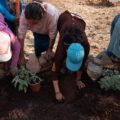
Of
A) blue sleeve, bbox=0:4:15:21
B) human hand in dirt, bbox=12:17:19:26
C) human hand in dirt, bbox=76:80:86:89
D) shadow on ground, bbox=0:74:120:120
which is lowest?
shadow on ground, bbox=0:74:120:120

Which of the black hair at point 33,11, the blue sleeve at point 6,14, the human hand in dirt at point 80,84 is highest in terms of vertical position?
A: the black hair at point 33,11

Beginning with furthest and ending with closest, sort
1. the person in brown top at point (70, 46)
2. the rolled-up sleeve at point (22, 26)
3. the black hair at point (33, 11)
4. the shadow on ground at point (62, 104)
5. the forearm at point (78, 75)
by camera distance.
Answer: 1. the forearm at point (78, 75)
2. the rolled-up sleeve at point (22, 26)
3. the shadow on ground at point (62, 104)
4. the black hair at point (33, 11)
5. the person in brown top at point (70, 46)

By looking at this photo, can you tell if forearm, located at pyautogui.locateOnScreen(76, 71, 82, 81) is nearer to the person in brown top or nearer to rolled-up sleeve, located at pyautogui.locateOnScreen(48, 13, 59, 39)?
the person in brown top

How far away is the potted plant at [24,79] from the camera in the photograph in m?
4.39

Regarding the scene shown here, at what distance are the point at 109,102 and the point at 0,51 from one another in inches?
51.2

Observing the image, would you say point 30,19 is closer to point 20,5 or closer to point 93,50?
point 20,5

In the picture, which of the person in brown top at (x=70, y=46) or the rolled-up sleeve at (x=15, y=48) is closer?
the person in brown top at (x=70, y=46)

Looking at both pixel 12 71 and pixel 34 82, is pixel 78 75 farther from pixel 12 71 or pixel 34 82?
pixel 12 71

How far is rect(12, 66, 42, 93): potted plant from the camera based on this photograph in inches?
173

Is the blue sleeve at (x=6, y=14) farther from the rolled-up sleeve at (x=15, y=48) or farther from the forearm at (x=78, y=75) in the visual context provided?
the forearm at (x=78, y=75)

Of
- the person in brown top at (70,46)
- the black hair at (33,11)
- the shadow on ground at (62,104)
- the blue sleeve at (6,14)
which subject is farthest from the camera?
the blue sleeve at (6,14)

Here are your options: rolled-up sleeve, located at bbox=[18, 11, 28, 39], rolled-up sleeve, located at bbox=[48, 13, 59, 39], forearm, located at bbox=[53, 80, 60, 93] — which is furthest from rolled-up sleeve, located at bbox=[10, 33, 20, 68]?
forearm, located at bbox=[53, 80, 60, 93]

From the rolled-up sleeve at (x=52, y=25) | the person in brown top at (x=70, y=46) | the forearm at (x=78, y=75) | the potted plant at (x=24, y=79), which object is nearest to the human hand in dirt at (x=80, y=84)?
the forearm at (x=78, y=75)

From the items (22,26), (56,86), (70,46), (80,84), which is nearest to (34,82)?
(56,86)
